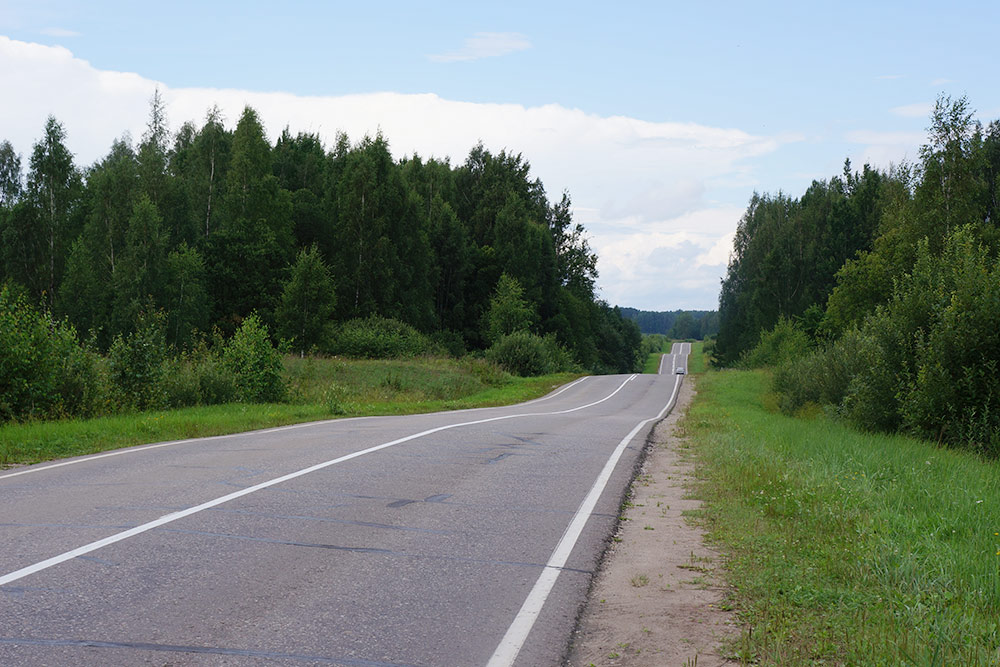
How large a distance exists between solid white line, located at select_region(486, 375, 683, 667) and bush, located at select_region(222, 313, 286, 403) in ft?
48.3

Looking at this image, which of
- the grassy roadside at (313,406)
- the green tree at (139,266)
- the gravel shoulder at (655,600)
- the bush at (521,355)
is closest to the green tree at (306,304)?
the green tree at (139,266)

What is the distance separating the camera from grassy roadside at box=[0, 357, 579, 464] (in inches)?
512

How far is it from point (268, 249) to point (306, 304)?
9.68 m

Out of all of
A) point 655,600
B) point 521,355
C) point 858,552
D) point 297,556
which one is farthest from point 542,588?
point 521,355

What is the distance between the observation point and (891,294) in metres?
31.0

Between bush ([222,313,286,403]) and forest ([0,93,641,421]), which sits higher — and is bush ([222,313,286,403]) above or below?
below

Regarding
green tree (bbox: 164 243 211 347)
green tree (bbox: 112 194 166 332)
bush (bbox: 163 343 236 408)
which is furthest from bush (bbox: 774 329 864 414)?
green tree (bbox: 112 194 166 332)

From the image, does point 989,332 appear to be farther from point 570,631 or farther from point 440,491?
point 570,631

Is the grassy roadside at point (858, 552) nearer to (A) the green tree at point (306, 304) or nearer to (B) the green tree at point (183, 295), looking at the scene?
(A) the green tree at point (306, 304)

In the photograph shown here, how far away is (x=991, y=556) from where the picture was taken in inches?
260

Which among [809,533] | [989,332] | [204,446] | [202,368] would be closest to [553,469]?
[809,533]

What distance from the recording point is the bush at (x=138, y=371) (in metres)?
18.8

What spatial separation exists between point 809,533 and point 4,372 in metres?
14.4

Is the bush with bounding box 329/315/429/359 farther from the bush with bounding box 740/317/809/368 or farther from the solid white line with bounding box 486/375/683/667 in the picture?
the solid white line with bounding box 486/375/683/667
